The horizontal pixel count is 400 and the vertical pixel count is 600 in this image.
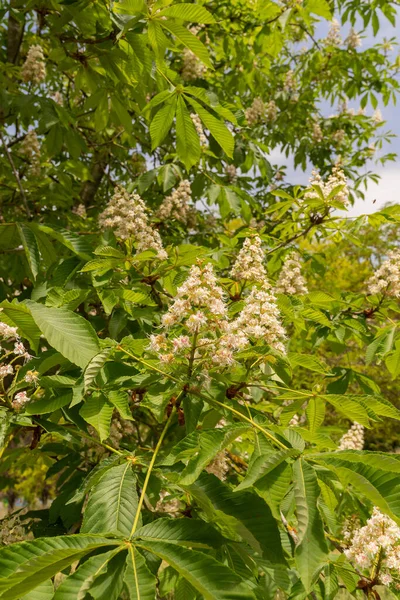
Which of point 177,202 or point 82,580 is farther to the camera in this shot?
point 177,202

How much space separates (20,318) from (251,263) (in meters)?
0.96

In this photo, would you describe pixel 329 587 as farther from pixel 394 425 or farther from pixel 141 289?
pixel 394 425

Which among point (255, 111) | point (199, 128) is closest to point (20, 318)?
point (199, 128)

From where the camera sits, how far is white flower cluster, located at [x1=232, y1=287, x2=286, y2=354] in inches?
55.3

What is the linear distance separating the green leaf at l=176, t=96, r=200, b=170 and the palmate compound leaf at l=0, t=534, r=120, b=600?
1.53 m

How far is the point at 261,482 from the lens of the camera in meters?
0.97

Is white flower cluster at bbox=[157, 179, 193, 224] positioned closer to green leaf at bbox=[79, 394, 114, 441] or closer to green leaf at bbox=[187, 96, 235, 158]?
green leaf at bbox=[187, 96, 235, 158]

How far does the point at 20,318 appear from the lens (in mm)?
1344

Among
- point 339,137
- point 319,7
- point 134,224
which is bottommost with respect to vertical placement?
point 134,224

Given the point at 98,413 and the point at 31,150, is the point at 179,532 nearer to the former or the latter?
the point at 98,413

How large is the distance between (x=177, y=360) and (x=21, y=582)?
27.5 inches

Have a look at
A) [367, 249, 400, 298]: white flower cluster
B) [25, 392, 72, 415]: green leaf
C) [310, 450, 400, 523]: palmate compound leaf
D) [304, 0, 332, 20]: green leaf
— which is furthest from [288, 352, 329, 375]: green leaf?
[304, 0, 332, 20]: green leaf

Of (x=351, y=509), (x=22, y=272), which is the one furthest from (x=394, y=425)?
(x=22, y=272)

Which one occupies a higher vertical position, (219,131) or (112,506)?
(219,131)
